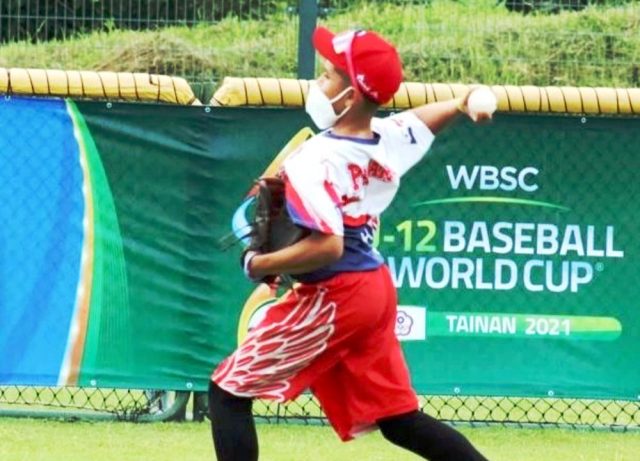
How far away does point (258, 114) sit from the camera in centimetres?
819

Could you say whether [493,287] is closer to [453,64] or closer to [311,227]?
[311,227]

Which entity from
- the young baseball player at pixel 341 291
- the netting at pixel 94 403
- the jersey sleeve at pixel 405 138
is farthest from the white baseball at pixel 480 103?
the netting at pixel 94 403

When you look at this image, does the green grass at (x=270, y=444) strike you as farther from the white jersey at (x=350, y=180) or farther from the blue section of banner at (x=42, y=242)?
the white jersey at (x=350, y=180)

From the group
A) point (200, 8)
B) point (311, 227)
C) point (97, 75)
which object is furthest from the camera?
point (200, 8)

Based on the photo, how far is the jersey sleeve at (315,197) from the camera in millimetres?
5703

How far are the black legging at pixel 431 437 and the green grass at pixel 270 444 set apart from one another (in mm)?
1597

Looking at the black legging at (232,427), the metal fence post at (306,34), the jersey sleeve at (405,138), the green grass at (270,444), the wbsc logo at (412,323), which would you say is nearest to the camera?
the black legging at (232,427)

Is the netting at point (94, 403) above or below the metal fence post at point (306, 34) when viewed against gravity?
below

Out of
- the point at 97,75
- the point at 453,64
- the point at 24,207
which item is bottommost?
the point at 453,64

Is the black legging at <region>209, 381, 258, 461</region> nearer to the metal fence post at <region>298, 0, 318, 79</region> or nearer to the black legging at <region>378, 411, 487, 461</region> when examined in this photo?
the black legging at <region>378, 411, 487, 461</region>

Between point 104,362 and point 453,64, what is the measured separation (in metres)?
5.87

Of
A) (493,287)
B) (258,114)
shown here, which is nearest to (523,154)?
(493,287)

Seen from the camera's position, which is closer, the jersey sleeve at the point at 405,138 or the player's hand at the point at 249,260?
the player's hand at the point at 249,260

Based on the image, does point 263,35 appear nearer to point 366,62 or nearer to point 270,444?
point 270,444
